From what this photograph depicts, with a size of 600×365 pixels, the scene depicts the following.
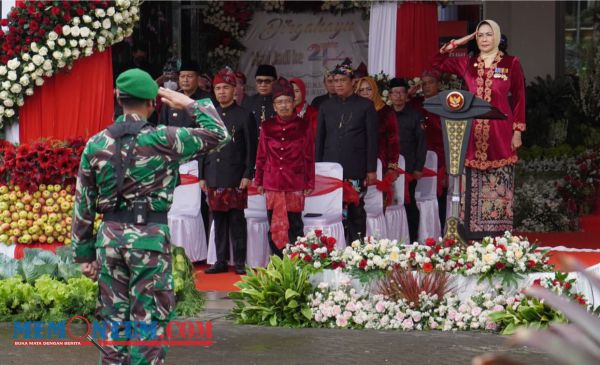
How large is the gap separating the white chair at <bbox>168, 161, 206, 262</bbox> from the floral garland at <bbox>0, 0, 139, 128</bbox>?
191 cm

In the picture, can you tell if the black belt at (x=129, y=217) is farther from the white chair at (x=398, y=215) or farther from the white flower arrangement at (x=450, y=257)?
the white chair at (x=398, y=215)

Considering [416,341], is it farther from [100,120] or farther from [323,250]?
[100,120]

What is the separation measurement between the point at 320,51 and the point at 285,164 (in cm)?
765

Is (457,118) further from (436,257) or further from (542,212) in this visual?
(542,212)

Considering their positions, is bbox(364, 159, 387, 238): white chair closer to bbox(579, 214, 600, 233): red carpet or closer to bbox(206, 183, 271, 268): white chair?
bbox(206, 183, 271, 268): white chair

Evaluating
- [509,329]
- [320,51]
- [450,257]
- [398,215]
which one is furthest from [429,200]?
[320,51]

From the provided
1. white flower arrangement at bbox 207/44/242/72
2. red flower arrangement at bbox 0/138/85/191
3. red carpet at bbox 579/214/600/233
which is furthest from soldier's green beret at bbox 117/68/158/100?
white flower arrangement at bbox 207/44/242/72

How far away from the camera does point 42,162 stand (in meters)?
9.38

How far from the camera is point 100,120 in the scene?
384 inches

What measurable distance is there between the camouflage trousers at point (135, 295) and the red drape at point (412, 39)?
25.4ft

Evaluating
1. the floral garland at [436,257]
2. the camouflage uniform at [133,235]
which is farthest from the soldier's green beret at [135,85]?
the floral garland at [436,257]

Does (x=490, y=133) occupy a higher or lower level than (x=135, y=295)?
higher

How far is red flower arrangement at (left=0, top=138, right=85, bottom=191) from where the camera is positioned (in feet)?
30.8

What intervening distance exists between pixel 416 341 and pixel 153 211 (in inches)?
113
